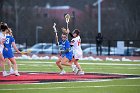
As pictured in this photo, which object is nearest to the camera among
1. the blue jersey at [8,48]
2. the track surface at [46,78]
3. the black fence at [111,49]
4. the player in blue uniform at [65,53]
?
the track surface at [46,78]

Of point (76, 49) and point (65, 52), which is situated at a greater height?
point (76, 49)

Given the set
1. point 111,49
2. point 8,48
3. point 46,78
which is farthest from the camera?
point 111,49

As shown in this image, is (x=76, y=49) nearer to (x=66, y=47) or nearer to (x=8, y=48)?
(x=66, y=47)

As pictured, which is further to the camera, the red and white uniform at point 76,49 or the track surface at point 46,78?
the red and white uniform at point 76,49

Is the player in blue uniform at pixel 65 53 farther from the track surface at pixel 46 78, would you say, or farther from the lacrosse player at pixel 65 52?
the track surface at pixel 46 78

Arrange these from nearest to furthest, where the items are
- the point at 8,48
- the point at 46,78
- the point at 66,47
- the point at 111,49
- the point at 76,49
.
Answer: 1. the point at 46,78
2. the point at 8,48
3. the point at 66,47
4. the point at 76,49
5. the point at 111,49

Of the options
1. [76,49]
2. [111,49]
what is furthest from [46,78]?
[111,49]

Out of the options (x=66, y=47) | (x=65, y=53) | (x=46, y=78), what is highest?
(x=66, y=47)

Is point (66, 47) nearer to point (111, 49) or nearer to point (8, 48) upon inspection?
point (8, 48)

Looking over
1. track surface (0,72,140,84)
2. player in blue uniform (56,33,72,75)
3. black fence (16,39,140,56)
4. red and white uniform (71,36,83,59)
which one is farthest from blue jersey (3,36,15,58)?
black fence (16,39,140,56)

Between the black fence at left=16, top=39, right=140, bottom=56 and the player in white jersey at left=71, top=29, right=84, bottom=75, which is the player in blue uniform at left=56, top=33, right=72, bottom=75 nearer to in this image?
the player in white jersey at left=71, top=29, right=84, bottom=75

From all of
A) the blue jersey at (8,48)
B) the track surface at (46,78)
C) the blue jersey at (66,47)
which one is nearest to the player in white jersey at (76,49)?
the blue jersey at (66,47)

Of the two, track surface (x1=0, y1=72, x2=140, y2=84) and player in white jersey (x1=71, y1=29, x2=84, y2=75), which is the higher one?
player in white jersey (x1=71, y1=29, x2=84, y2=75)

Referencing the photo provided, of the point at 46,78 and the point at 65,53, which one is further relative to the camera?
the point at 65,53
